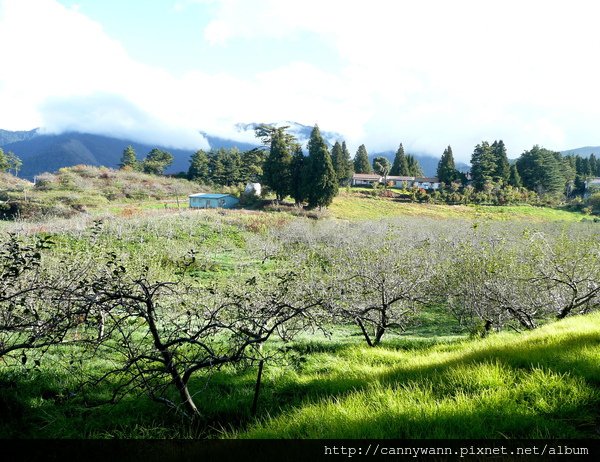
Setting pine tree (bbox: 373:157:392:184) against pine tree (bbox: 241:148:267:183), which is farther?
pine tree (bbox: 373:157:392:184)

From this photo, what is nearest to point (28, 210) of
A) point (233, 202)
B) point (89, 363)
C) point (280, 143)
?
point (233, 202)

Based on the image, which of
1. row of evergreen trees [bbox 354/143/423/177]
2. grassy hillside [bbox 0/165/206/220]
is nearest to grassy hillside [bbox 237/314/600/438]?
grassy hillside [bbox 0/165/206/220]

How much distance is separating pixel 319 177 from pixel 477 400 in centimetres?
4161

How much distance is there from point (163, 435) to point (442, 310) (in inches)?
620

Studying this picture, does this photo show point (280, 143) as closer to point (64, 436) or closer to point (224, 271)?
point (224, 271)

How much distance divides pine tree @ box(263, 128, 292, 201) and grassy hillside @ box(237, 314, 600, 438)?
42.5m

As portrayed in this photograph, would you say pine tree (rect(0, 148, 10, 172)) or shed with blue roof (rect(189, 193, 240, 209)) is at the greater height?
pine tree (rect(0, 148, 10, 172))

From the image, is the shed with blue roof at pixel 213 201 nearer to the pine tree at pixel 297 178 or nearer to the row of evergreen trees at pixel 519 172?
the pine tree at pixel 297 178

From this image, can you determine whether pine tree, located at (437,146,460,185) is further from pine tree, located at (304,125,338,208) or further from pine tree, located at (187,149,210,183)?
pine tree, located at (187,149,210,183)

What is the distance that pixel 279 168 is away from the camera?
4666cm

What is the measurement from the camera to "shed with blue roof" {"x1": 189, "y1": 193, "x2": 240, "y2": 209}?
164ft

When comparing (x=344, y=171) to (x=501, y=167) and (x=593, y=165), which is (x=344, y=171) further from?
(x=593, y=165)

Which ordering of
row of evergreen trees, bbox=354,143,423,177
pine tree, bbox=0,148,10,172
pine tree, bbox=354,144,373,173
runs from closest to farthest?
pine tree, bbox=0,148,10,172, row of evergreen trees, bbox=354,143,423,177, pine tree, bbox=354,144,373,173

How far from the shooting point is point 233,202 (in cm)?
5212
